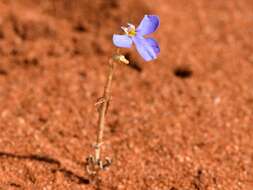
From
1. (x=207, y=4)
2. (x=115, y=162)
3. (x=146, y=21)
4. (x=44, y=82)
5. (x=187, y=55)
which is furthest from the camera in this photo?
(x=207, y=4)

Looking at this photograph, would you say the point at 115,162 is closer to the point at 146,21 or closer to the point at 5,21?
the point at 146,21

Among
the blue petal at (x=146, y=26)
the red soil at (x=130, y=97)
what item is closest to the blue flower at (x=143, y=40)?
the blue petal at (x=146, y=26)

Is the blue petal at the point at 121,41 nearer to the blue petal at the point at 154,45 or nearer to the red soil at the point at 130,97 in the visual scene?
the blue petal at the point at 154,45

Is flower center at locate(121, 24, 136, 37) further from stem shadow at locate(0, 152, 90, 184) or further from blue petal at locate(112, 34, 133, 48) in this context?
stem shadow at locate(0, 152, 90, 184)

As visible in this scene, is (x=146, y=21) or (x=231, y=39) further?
(x=231, y=39)

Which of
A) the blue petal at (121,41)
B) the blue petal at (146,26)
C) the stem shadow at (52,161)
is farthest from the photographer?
the stem shadow at (52,161)

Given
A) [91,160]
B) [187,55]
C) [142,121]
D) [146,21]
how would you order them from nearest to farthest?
1. [146,21]
2. [91,160]
3. [142,121]
4. [187,55]

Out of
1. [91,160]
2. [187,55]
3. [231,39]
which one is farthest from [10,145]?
[231,39]
